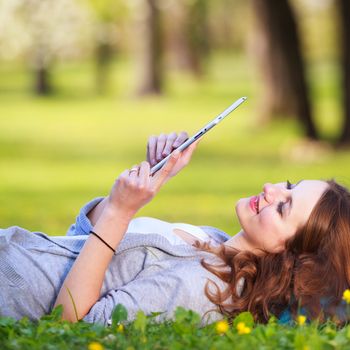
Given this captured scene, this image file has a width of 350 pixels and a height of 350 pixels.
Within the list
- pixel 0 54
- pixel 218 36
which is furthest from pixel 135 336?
pixel 218 36

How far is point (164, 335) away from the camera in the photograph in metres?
3.20

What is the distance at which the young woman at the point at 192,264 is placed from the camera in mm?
3430

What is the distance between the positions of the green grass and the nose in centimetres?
51

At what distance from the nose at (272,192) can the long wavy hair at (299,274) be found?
146 mm

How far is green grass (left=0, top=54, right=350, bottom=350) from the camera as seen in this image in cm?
318

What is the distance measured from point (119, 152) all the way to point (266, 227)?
14.1 metres

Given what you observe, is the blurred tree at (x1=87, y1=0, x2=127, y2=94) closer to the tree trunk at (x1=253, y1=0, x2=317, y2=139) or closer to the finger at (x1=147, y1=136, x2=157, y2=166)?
the tree trunk at (x1=253, y1=0, x2=317, y2=139)

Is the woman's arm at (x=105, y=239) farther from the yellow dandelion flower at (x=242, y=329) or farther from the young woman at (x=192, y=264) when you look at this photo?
the yellow dandelion flower at (x=242, y=329)

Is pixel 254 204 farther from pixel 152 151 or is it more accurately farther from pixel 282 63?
pixel 282 63

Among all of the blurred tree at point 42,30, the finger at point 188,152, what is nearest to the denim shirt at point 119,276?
the finger at point 188,152

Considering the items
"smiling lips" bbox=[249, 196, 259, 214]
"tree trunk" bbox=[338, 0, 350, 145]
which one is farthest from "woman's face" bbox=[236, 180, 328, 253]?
"tree trunk" bbox=[338, 0, 350, 145]

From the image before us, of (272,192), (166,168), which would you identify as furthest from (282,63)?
(166,168)

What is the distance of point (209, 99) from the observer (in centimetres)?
3025

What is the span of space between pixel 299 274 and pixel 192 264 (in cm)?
39
